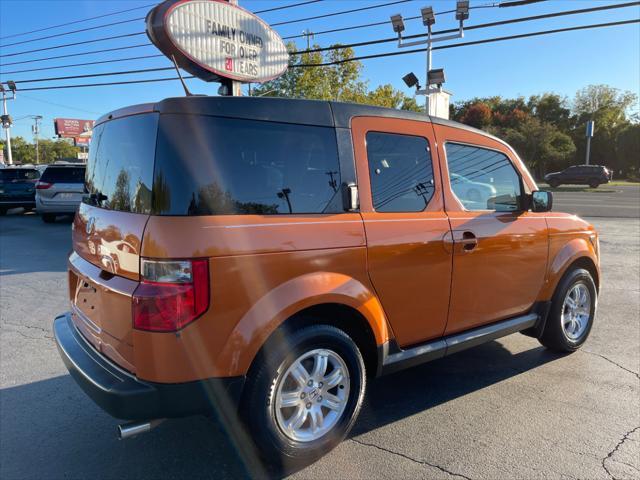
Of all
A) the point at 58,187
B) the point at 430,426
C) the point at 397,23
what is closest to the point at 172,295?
the point at 430,426

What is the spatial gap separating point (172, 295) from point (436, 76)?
13.0 metres

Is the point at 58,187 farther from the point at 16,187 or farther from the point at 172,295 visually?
the point at 172,295

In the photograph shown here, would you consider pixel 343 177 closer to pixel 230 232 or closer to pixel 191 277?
pixel 230 232

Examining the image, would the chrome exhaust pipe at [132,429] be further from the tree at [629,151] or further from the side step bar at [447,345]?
the tree at [629,151]

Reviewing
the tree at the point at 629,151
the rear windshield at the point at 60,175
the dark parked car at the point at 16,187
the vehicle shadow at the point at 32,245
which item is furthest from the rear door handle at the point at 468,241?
the tree at the point at 629,151

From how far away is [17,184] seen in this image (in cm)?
1623

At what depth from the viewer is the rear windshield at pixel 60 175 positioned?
13320 millimetres

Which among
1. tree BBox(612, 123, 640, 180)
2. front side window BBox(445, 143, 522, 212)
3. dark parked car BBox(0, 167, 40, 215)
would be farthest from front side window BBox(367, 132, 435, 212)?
tree BBox(612, 123, 640, 180)

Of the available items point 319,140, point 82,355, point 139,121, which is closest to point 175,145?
point 139,121

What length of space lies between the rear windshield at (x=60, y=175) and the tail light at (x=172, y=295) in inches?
501

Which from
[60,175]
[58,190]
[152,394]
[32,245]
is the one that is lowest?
[32,245]

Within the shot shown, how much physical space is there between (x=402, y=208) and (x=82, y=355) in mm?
2113

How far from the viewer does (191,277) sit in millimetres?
2236

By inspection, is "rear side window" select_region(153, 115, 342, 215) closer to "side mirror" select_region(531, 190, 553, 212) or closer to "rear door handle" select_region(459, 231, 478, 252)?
"rear door handle" select_region(459, 231, 478, 252)
